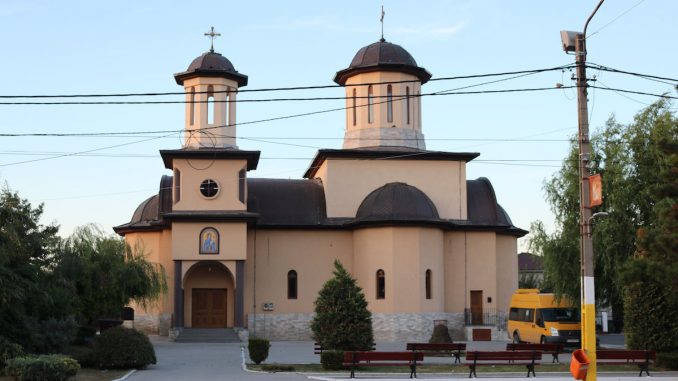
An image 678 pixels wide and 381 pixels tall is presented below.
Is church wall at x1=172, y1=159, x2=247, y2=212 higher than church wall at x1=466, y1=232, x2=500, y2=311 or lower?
higher

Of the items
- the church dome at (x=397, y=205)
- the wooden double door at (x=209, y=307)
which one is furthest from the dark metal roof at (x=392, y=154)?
the wooden double door at (x=209, y=307)

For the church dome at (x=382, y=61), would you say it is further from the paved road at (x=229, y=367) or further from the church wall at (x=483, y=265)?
the paved road at (x=229, y=367)

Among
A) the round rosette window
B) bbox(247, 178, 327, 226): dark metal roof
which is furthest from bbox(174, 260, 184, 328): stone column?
bbox(247, 178, 327, 226): dark metal roof

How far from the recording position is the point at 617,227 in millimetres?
31703

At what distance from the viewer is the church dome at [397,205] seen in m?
38.9

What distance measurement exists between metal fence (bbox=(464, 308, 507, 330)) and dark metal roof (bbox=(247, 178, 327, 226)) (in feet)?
25.8

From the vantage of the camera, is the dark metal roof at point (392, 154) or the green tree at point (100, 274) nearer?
the green tree at point (100, 274)

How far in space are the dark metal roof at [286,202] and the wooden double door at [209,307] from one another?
3785 millimetres

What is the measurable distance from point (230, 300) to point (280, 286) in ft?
7.61

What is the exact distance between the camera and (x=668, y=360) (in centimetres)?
2459

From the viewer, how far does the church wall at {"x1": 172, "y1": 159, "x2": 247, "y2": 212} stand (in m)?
39.2

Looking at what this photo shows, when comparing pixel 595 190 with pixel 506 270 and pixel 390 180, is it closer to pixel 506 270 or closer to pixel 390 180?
pixel 390 180

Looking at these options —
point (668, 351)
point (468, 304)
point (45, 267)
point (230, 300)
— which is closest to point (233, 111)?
point (230, 300)

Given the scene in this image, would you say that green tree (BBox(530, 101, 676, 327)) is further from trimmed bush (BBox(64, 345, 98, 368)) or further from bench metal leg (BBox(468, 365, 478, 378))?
trimmed bush (BBox(64, 345, 98, 368))
